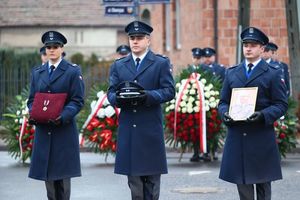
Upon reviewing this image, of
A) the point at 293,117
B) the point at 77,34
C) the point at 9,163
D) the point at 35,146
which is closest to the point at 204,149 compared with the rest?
the point at 293,117

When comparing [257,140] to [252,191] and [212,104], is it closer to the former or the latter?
[252,191]

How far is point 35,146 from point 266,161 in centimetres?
236

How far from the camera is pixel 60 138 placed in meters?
10.5

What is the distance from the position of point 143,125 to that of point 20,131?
6842 millimetres

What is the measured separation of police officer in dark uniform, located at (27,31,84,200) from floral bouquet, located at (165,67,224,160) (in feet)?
21.2

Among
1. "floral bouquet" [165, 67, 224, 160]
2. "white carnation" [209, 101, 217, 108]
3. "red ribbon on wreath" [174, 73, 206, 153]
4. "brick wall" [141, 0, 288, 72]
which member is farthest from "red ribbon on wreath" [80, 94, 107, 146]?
"brick wall" [141, 0, 288, 72]

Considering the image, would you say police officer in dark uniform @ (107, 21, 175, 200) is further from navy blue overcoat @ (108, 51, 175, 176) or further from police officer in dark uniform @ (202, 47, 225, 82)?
police officer in dark uniform @ (202, 47, 225, 82)

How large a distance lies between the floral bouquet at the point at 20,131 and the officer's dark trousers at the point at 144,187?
6.50 meters

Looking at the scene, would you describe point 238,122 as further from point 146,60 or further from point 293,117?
point 293,117

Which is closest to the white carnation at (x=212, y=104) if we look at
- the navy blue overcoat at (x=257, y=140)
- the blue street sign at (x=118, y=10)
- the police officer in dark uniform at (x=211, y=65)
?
the police officer in dark uniform at (x=211, y=65)

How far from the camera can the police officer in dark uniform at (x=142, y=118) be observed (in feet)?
33.7

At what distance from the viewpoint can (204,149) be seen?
1684 centimetres

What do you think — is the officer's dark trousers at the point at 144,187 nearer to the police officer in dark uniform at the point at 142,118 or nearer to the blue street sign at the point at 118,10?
the police officer in dark uniform at the point at 142,118

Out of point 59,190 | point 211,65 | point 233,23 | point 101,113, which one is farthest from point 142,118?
point 233,23
